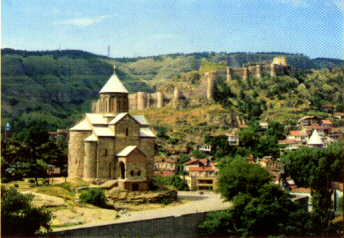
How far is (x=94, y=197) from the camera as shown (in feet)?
104

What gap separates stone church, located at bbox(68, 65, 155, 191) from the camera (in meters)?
35.3

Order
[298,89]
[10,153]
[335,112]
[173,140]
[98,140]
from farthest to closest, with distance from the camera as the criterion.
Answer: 1. [298,89]
2. [335,112]
3. [173,140]
4. [10,153]
5. [98,140]

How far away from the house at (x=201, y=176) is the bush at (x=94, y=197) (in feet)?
60.7

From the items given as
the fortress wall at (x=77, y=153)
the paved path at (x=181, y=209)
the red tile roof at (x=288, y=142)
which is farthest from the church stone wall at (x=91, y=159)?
the red tile roof at (x=288, y=142)

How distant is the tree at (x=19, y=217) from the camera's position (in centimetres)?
2306

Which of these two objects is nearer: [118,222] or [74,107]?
[118,222]

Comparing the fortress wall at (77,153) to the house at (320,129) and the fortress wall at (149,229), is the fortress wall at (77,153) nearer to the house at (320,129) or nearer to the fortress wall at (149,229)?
the fortress wall at (149,229)

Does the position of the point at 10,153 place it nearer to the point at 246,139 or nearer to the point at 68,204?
the point at 68,204

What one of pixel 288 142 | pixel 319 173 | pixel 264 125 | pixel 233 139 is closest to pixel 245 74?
pixel 264 125

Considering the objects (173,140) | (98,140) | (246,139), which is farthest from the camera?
(173,140)

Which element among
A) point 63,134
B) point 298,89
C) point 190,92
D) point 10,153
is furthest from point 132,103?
point 10,153

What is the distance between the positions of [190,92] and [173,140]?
23.0 metres

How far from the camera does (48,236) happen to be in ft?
77.1

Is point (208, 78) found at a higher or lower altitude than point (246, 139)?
higher
